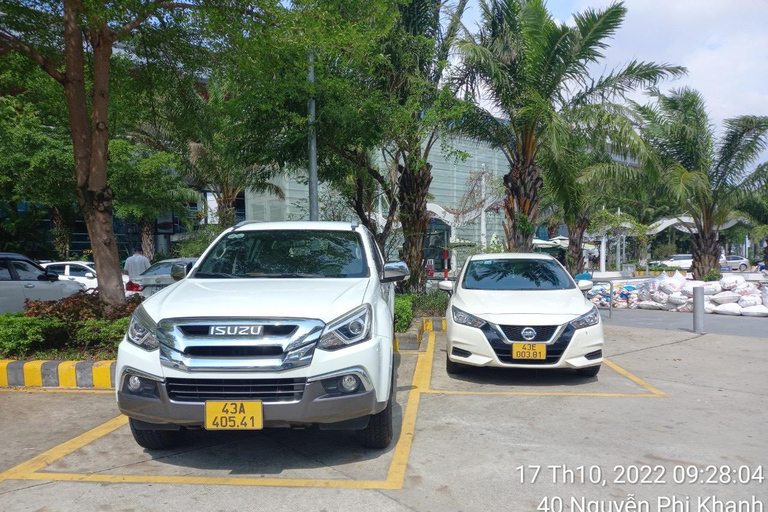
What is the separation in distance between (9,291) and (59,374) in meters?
4.91

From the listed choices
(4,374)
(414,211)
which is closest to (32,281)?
(4,374)

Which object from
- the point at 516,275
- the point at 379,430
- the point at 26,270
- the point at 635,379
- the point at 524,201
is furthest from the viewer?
the point at 524,201

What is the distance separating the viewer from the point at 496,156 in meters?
43.3

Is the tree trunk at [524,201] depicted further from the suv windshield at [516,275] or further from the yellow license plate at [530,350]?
the yellow license plate at [530,350]

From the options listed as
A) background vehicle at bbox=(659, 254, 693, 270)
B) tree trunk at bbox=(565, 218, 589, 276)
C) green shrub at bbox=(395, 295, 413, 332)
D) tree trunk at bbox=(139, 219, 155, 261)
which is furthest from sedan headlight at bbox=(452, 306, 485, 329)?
background vehicle at bbox=(659, 254, 693, 270)

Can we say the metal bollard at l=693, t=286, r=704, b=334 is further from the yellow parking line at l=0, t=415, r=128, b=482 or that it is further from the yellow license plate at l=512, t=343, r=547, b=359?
the yellow parking line at l=0, t=415, r=128, b=482

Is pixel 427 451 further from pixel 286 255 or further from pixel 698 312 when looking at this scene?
pixel 698 312

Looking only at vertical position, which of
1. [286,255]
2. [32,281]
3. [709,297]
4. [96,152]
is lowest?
[709,297]

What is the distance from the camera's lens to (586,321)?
276 inches

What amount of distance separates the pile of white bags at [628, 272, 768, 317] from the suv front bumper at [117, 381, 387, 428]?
11455 millimetres

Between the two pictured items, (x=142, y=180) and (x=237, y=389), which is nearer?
(x=237, y=389)

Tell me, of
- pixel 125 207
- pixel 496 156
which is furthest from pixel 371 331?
pixel 496 156

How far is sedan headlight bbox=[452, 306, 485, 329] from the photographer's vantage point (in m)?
7.05

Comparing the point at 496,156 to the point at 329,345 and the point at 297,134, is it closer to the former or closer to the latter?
the point at 297,134
